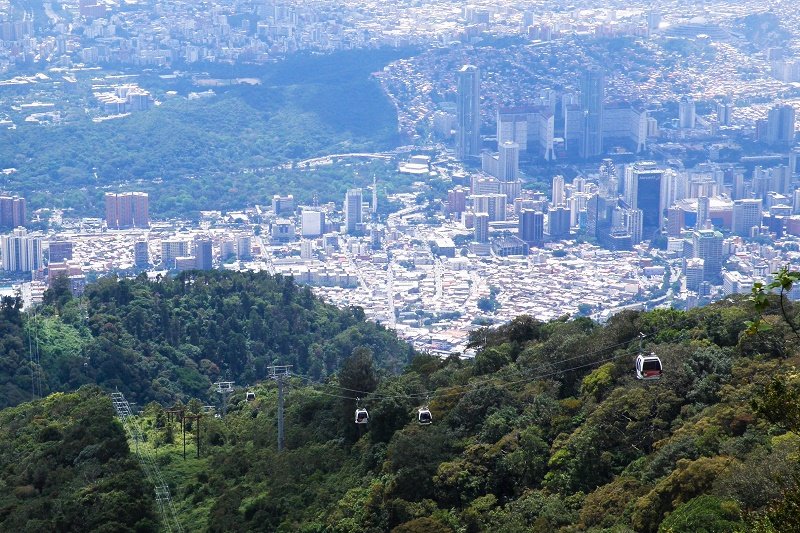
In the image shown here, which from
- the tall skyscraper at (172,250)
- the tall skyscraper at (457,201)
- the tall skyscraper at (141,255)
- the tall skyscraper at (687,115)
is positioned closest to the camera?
the tall skyscraper at (141,255)

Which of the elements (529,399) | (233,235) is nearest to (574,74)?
(233,235)

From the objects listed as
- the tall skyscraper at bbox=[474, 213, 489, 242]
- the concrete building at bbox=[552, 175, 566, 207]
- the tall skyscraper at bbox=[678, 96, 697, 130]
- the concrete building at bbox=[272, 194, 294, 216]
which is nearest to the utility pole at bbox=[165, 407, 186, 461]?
the tall skyscraper at bbox=[474, 213, 489, 242]

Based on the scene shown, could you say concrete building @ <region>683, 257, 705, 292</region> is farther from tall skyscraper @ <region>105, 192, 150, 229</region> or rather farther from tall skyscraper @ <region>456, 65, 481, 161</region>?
tall skyscraper @ <region>105, 192, 150, 229</region>

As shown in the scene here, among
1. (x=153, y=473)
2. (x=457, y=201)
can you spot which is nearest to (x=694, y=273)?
(x=457, y=201)

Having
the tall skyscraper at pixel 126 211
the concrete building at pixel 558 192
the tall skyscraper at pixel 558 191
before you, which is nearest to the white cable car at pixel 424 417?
the tall skyscraper at pixel 126 211

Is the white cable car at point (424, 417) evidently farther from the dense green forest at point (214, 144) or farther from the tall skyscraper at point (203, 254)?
the dense green forest at point (214, 144)

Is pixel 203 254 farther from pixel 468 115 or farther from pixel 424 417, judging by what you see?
pixel 424 417
